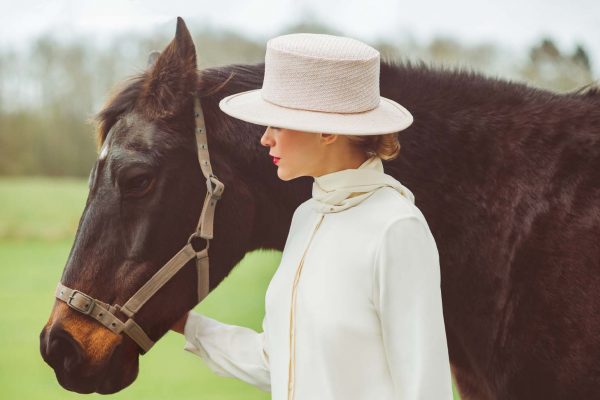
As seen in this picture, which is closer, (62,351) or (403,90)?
(62,351)

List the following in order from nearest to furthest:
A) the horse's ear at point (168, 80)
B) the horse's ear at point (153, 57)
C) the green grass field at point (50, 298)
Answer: the horse's ear at point (168, 80), the horse's ear at point (153, 57), the green grass field at point (50, 298)

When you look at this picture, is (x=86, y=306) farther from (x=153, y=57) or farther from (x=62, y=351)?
(x=153, y=57)

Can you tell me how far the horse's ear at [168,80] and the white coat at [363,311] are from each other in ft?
1.70

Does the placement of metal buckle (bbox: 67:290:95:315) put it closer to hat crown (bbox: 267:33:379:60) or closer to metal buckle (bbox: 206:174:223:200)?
metal buckle (bbox: 206:174:223:200)

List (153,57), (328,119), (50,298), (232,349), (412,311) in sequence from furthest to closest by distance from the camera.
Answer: (50,298) < (153,57) < (232,349) < (328,119) < (412,311)

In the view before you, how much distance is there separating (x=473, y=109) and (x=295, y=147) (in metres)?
0.61

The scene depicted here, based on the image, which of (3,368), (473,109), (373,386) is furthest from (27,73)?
(373,386)

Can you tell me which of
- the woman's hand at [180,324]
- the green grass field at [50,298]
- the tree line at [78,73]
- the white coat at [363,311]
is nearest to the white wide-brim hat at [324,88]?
the white coat at [363,311]

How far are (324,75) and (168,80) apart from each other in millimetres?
521

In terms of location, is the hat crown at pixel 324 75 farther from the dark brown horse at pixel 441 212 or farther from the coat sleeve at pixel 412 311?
the dark brown horse at pixel 441 212

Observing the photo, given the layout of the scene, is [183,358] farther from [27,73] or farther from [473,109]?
[473,109]

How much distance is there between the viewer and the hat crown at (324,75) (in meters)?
1.01

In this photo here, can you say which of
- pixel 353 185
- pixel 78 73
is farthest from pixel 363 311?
pixel 78 73

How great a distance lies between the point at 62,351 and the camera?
1.31 meters
